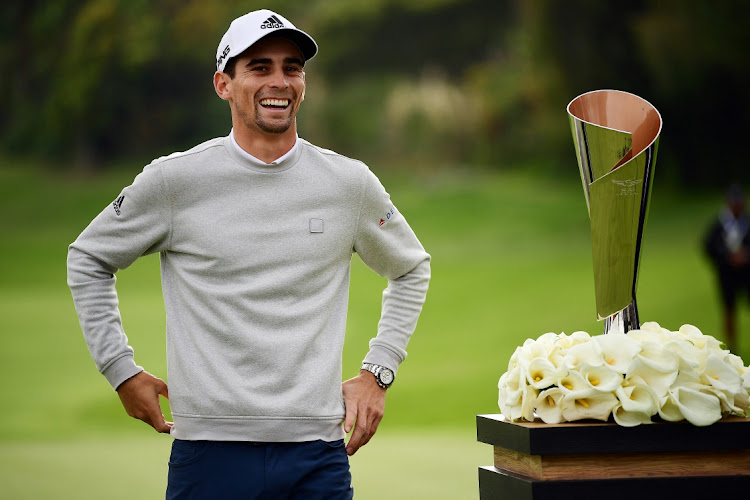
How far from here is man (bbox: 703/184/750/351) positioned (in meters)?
9.55

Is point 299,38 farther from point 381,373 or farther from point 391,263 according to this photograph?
point 381,373

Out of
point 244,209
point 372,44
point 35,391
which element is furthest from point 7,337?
point 244,209

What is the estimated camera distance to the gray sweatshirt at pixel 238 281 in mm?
2041

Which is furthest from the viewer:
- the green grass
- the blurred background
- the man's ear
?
the blurred background

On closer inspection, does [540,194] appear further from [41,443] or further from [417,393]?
[41,443]

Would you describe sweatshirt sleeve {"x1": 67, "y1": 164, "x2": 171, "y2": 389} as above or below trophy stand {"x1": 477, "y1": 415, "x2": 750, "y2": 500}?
above

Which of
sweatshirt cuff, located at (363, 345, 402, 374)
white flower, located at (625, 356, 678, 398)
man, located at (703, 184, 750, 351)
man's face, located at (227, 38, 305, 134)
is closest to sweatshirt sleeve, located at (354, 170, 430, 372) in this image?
sweatshirt cuff, located at (363, 345, 402, 374)

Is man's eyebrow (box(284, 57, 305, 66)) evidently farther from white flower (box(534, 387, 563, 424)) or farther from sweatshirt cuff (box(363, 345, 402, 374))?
white flower (box(534, 387, 563, 424))

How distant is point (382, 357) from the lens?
231 centimetres

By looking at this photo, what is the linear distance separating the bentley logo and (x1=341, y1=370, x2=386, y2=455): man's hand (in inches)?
25.0

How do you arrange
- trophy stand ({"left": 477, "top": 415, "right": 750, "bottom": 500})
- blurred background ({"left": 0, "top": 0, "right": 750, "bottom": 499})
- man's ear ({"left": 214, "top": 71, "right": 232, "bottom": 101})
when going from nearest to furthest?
trophy stand ({"left": 477, "top": 415, "right": 750, "bottom": 500}) < man's ear ({"left": 214, "top": 71, "right": 232, "bottom": 101}) < blurred background ({"left": 0, "top": 0, "right": 750, "bottom": 499})

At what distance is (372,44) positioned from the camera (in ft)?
53.2

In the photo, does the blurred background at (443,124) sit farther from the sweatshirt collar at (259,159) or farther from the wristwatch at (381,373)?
the sweatshirt collar at (259,159)

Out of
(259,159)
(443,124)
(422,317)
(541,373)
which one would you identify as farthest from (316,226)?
(443,124)
